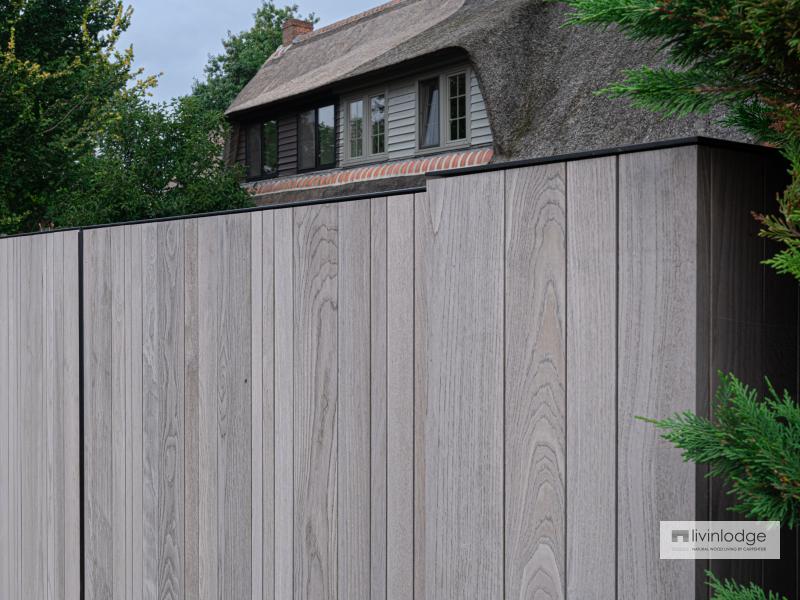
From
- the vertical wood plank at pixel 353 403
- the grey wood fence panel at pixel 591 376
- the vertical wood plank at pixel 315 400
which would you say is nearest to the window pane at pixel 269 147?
the vertical wood plank at pixel 315 400

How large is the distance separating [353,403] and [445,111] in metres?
13.4

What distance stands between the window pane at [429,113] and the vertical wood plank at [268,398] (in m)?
13.0

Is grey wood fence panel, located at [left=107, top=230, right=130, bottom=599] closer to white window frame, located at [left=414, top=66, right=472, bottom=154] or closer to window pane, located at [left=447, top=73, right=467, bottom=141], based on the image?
white window frame, located at [left=414, top=66, right=472, bottom=154]

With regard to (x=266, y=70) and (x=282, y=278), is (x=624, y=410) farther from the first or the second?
(x=266, y=70)

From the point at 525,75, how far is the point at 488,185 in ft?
45.3

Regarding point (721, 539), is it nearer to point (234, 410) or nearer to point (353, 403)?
point (353, 403)

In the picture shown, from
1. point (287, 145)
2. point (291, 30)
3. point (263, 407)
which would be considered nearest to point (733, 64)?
point (263, 407)

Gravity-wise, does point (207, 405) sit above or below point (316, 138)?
below

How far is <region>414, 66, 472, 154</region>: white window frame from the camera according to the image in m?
14.7

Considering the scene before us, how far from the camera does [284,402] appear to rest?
2.42 metres

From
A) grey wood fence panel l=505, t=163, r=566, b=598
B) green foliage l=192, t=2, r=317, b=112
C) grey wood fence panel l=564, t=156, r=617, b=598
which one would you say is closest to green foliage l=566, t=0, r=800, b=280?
grey wood fence panel l=564, t=156, r=617, b=598

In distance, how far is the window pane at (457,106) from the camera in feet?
49.3

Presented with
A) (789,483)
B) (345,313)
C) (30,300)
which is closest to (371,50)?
(30,300)

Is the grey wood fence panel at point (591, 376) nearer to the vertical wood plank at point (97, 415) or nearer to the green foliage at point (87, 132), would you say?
the vertical wood plank at point (97, 415)
